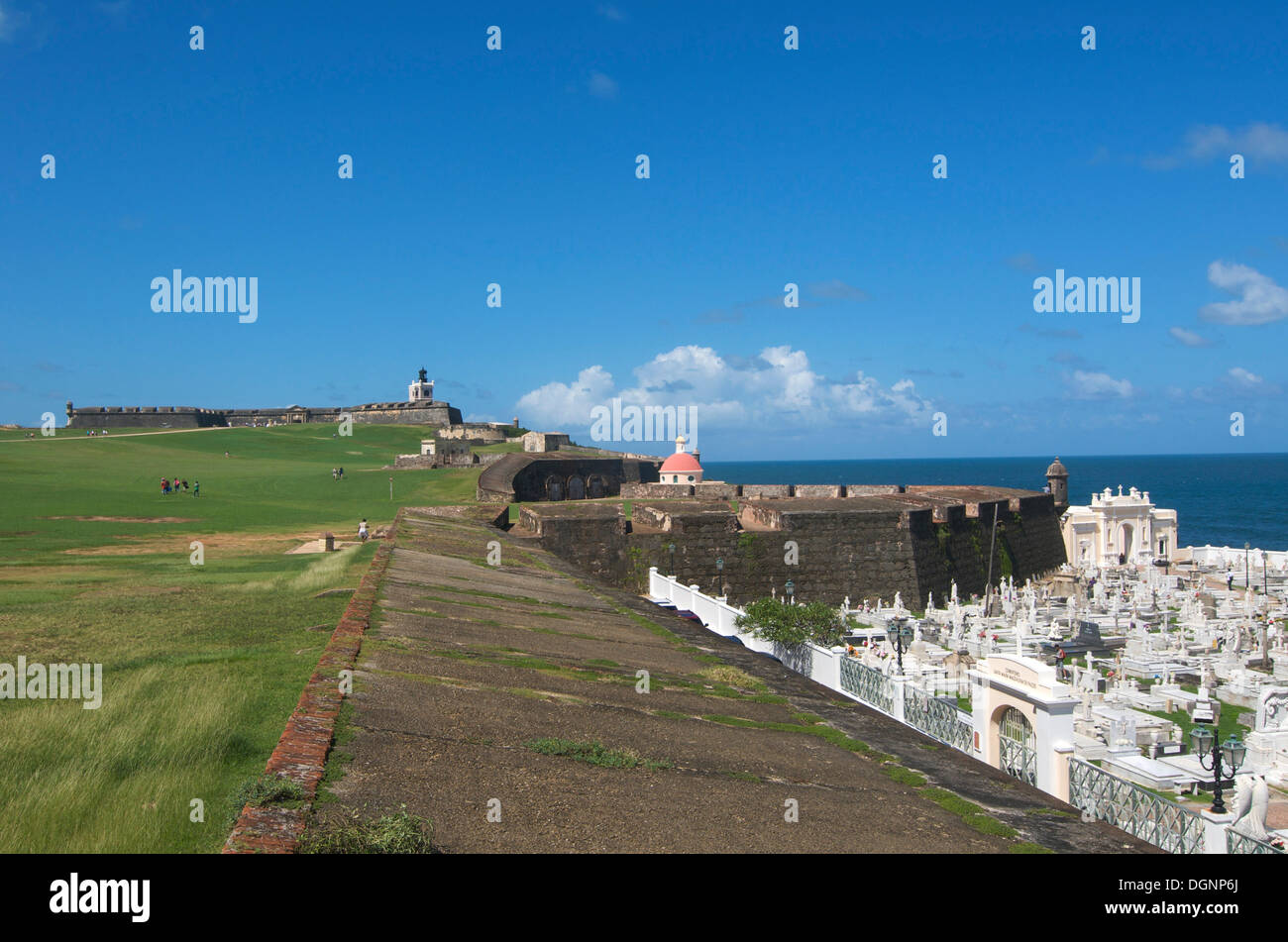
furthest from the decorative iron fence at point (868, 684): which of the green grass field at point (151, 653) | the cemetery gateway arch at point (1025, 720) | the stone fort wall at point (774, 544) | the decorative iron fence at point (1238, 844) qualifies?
the stone fort wall at point (774, 544)

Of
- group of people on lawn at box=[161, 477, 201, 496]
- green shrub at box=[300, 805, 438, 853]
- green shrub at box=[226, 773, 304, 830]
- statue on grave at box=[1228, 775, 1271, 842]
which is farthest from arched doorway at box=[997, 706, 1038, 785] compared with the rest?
group of people on lawn at box=[161, 477, 201, 496]

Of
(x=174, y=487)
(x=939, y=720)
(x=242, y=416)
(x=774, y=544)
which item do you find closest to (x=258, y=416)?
(x=242, y=416)

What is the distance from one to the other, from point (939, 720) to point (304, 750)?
35.2ft

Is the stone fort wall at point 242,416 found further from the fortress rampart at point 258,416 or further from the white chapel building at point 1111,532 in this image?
the white chapel building at point 1111,532

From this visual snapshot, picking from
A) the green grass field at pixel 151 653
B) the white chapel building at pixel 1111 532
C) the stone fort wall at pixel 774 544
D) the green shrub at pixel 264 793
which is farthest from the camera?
the white chapel building at pixel 1111 532

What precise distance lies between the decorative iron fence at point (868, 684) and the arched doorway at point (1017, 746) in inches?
84.1

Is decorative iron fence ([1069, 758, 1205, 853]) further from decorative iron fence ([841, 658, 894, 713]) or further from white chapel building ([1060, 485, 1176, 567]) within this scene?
white chapel building ([1060, 485, 1176, 567])

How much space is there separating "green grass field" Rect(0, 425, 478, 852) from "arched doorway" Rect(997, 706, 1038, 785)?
29.9ft

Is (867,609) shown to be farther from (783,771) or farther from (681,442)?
(783,771)

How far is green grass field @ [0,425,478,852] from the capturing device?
15.6 feet

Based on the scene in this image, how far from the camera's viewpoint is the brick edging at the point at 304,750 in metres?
4.07

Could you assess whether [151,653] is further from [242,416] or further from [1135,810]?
[242,416]

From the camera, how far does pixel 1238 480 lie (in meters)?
150

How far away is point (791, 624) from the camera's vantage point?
18391mm
